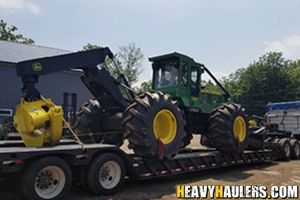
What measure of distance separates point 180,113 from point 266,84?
50460 mm

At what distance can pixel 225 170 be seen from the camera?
11.7m

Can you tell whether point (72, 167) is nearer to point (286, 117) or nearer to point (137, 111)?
A: point (137, 111)

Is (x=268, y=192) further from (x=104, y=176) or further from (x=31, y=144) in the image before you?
(x=31, y=144)

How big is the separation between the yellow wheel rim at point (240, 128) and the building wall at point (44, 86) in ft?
60.5

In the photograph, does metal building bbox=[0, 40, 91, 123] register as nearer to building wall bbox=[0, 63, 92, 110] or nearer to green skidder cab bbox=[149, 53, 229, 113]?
building wall bbox=[0, 63, 92, 110]

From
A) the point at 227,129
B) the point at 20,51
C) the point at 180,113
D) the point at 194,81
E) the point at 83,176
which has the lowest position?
the point at 83,176

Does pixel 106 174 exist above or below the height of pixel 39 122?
below

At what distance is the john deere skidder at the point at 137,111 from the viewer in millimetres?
7688

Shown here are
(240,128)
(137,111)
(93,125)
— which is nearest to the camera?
(137,111)

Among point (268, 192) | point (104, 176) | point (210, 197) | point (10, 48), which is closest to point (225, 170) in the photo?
point (268, 192)

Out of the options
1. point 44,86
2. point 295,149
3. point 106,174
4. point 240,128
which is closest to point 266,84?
point 44,86

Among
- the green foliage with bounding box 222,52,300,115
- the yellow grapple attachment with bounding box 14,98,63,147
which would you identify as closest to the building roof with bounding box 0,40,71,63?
the yellow grapple attachment with bounding box 14,98,63,147

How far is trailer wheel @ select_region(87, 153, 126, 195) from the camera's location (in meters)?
7.33

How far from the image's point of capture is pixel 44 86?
28.7 meters
